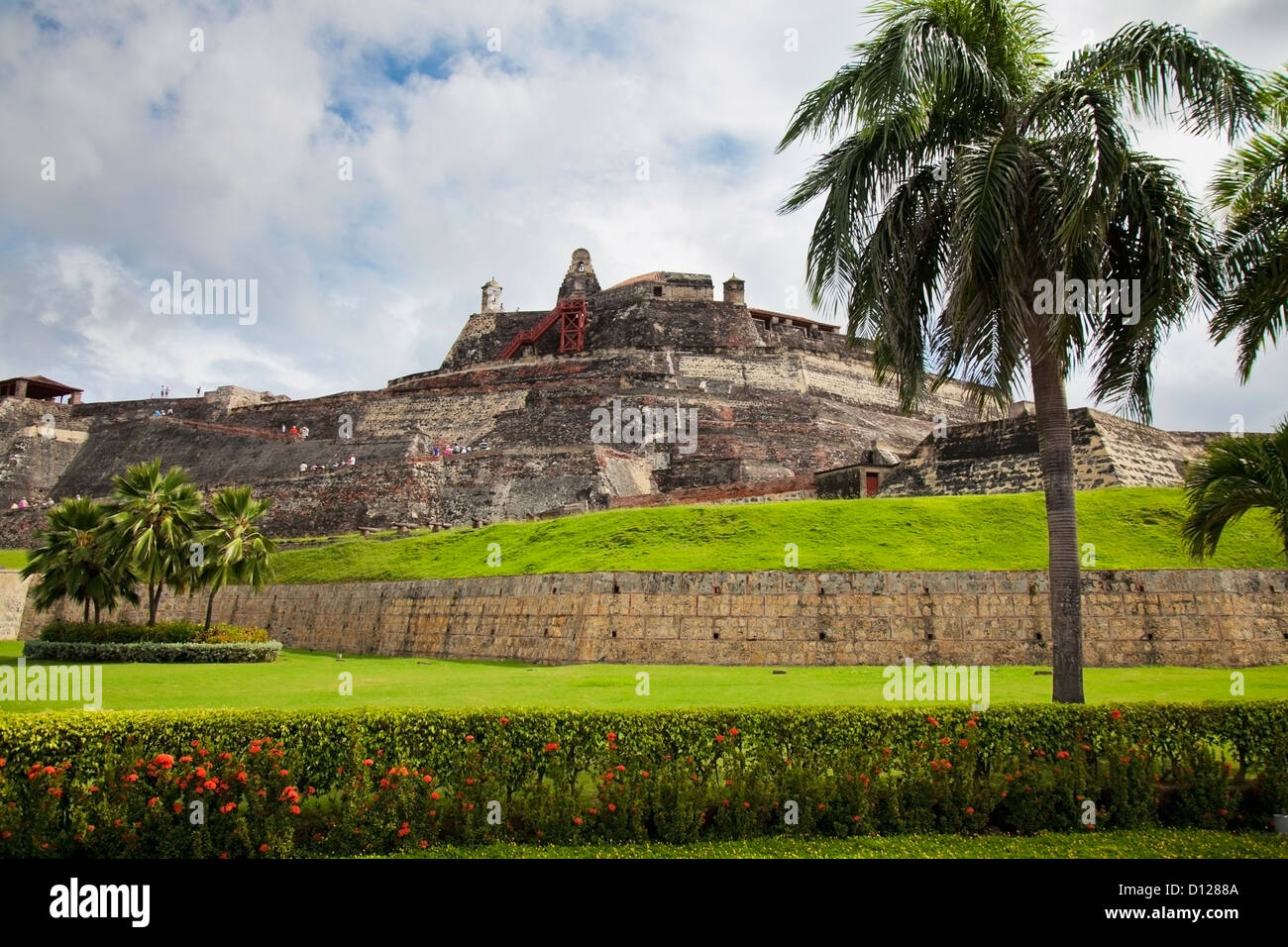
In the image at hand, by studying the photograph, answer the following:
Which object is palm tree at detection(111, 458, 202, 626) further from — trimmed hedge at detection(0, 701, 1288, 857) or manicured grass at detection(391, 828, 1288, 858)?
manicured grass at detection(391, 828, 1288, 858)

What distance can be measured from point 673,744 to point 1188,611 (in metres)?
11.4

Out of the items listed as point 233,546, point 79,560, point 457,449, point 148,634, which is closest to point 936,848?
point 233,546

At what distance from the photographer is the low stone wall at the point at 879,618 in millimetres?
15750

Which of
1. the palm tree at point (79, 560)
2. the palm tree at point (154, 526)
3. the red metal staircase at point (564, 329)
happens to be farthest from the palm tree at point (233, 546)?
the red metal staircase at point (564, 329)

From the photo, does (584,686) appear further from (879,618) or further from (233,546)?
(233,546)

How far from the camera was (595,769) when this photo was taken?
8336mm

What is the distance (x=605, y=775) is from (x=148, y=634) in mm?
16705

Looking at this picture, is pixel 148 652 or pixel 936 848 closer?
pixel 936 848

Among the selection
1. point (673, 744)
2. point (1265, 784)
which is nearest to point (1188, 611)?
point (1265, 784)

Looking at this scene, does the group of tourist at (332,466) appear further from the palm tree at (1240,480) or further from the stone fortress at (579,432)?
the palm tree at (1240,480)

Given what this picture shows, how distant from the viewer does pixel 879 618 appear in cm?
1648

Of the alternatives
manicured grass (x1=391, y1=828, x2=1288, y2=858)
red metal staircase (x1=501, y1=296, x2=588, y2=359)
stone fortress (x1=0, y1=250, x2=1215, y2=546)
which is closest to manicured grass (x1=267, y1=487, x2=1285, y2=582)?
stone fortress (x1=0, y1=250, x2=1215, y2=546)

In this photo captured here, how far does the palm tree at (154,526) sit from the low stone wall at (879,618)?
23.7ft
